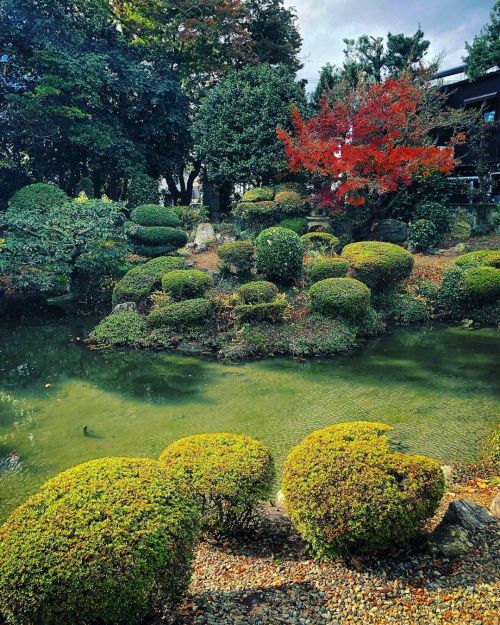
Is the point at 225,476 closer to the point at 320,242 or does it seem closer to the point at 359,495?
the point at 359,495

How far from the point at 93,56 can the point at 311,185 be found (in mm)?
10281

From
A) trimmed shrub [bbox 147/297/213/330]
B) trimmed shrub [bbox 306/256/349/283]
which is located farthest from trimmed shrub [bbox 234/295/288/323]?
trimmed shrub [bbox 306/256/349/283]

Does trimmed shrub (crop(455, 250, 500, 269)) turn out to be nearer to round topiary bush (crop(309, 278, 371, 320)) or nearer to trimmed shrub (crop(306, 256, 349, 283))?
trimmed shrub (crop(306, 256, 349, 283))

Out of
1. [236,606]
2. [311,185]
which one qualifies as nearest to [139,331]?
[236,606]

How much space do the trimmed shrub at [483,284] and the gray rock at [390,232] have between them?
497cm

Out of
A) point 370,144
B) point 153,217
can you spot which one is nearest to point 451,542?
point 370,144

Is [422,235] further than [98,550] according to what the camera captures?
Yes

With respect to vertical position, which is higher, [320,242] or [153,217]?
[153,217]

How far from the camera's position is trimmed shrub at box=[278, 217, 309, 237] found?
15820mm

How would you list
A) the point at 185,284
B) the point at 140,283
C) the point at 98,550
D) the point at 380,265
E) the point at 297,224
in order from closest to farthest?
the point at 98,550
the point at 185,284
the point at 380,265
the point at 140,283
the point at 297,224

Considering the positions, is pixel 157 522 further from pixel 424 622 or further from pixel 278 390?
pixel 278 390

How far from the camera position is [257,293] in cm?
1078

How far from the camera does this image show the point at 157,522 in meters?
2.57

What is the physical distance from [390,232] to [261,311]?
327 inches
